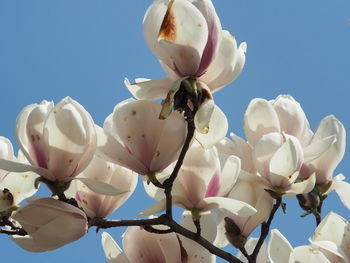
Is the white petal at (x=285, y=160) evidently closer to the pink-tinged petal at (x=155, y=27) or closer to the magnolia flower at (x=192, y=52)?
the magnolia flower at (x=192, y=52)

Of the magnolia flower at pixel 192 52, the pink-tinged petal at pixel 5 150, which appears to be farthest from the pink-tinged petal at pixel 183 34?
the pink-tinged petal at pixel 5 150

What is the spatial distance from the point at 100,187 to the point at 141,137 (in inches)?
3.8

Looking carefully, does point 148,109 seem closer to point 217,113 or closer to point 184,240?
point 217,113

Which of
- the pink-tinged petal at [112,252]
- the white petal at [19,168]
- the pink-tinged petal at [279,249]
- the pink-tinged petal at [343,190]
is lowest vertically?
the pink-tinged petal at [112,252]

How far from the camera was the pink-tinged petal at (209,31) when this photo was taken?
2.91 ft

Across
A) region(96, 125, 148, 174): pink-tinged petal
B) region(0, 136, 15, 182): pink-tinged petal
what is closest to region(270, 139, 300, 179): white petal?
region(96, 125, 148, 174): pink-tinged petal

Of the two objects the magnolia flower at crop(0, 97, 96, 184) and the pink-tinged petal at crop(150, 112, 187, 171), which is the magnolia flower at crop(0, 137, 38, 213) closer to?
the magnolia flower at crop(0, 97, 96, 184)

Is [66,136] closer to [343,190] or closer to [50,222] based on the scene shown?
[50,222]

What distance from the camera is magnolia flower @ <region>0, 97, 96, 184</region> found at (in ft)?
2.91

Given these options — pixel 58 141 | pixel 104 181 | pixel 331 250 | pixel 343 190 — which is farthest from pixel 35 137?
pixel 343 190

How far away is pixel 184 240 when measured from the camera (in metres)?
1.02

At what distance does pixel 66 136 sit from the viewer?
2.92 feet

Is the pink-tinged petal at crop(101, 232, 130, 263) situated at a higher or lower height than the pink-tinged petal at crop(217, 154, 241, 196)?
lower

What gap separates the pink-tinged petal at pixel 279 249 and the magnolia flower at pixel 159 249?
0.34ft
